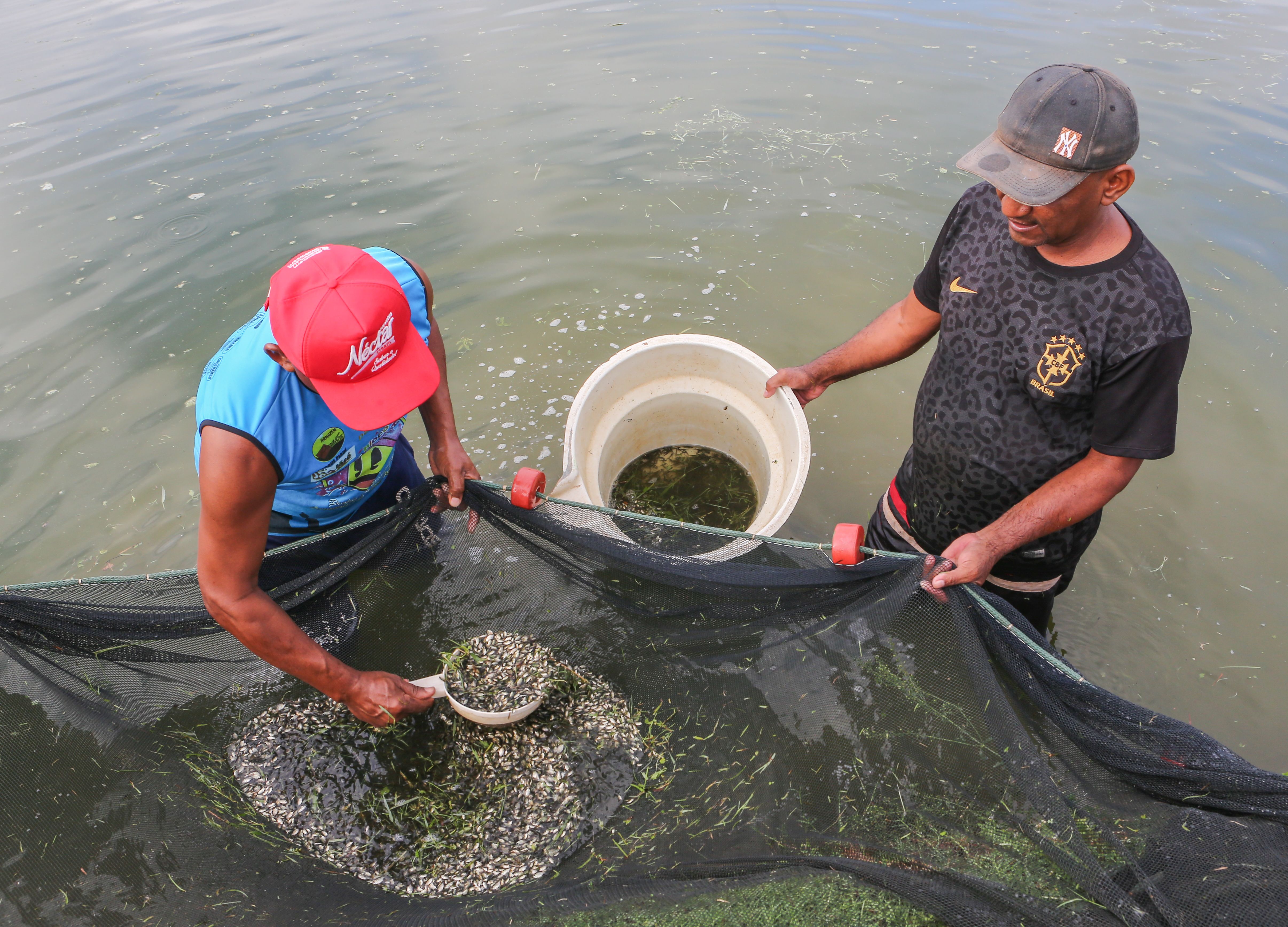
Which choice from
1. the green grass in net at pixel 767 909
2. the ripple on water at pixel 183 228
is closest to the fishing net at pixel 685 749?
the green grass in net at pixel 767 909

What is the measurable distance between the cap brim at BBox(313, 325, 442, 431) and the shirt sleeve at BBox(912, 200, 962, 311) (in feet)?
5.47

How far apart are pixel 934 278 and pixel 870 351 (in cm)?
43

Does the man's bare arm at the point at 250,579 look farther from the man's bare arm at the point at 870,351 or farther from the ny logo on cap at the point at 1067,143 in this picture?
the ny logo on cap at the point at 1067,143

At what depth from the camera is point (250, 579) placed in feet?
6.95

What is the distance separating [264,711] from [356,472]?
102 centimetres

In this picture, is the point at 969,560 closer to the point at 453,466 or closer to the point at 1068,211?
the point at 1068,211

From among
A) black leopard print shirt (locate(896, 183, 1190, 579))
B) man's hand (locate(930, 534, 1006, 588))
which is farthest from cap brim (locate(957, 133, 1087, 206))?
man's hand (locate(930, 534, 1006, 588))

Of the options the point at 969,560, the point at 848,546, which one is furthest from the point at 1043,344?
the point at 848,546

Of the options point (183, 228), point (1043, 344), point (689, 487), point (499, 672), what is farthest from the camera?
point (183, 228)

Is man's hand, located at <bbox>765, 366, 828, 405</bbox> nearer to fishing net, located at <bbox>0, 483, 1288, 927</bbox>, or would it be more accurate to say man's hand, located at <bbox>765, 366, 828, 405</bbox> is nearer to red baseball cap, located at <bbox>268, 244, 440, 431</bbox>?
fishing net, located at <bbox>0, 483, 1288, 927</bbox>

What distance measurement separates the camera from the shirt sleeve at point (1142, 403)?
192cm

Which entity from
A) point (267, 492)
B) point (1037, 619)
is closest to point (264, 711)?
point (267, 492)

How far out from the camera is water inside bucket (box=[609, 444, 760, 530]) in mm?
3869

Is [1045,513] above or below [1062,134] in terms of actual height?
below
